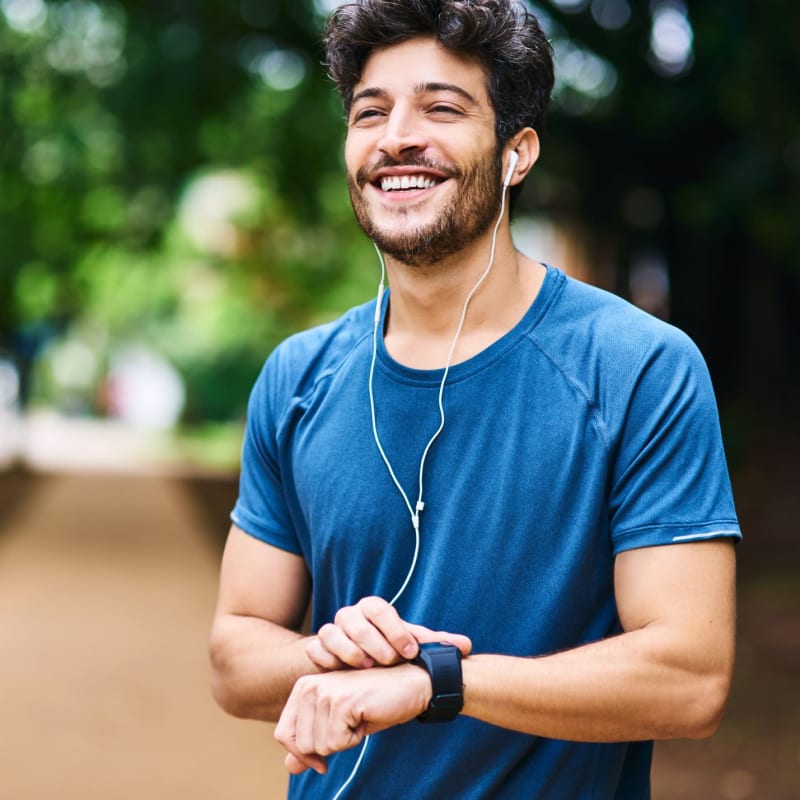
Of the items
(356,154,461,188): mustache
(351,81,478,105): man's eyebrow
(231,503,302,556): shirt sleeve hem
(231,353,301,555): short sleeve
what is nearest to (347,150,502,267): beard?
(356,154,461,188): mustache

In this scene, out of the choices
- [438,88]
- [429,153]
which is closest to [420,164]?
[429,153]

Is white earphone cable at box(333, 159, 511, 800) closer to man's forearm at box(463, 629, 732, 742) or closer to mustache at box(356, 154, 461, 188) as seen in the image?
mustache at box(356, 154, 461, 188)

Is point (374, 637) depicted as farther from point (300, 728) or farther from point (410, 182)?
point (410, 182)

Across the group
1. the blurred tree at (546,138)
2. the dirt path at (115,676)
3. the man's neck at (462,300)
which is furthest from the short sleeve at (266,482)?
the blurred tree at (546,138)

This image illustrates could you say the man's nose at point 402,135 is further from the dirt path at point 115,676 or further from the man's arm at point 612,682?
the dirt path at point 115,676

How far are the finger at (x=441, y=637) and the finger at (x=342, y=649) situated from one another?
0.26ft

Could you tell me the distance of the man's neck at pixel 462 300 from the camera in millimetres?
2322

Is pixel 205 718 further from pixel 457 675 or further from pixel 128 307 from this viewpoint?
pixel 128 307

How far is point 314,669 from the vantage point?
7.21ft

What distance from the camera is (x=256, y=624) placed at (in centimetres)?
238

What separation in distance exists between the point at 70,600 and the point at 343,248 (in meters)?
15.6

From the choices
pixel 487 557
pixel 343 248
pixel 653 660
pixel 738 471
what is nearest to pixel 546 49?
pixel 487 557

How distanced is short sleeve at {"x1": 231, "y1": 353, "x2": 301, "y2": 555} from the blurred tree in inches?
219

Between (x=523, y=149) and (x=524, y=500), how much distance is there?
663 mm
